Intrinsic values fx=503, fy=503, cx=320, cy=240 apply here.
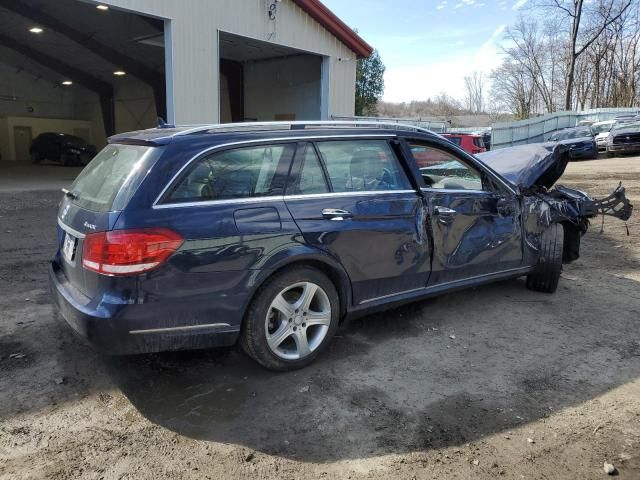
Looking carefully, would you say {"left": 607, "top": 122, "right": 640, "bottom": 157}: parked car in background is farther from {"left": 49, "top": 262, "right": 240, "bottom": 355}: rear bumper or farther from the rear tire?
{"left": 49, "top": 262, "right": 240, "bottom": 355}: rear bumper

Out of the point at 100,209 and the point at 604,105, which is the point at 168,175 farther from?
the point at 604,105

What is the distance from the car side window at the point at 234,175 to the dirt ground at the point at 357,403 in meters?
1.27

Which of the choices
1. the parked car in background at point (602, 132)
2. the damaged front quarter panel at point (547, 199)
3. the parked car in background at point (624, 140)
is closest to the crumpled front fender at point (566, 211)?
the damaged front quarter panel at point (547, 199)

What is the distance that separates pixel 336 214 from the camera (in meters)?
3.61

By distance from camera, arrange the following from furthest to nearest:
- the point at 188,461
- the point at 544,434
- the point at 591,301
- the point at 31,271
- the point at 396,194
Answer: the point at 31,271, the point at 591,301, the point at 396,194, the point at 544,434, the point at 188,461

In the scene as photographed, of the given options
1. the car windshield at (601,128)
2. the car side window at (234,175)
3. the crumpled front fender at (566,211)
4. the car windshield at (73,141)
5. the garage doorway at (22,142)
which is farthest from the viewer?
the garage doorway at (22,142)

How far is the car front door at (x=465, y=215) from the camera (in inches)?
168

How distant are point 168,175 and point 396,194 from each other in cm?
180

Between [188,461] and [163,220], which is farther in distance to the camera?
[163,220]

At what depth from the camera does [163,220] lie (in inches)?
117

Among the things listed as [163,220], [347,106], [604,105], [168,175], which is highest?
[604,105]

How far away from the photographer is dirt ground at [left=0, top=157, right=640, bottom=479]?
2.62m

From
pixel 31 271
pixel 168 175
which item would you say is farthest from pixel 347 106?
pixel 168 175

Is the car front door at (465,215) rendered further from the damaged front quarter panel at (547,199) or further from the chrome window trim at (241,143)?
the chrome window trim at (241,143)
